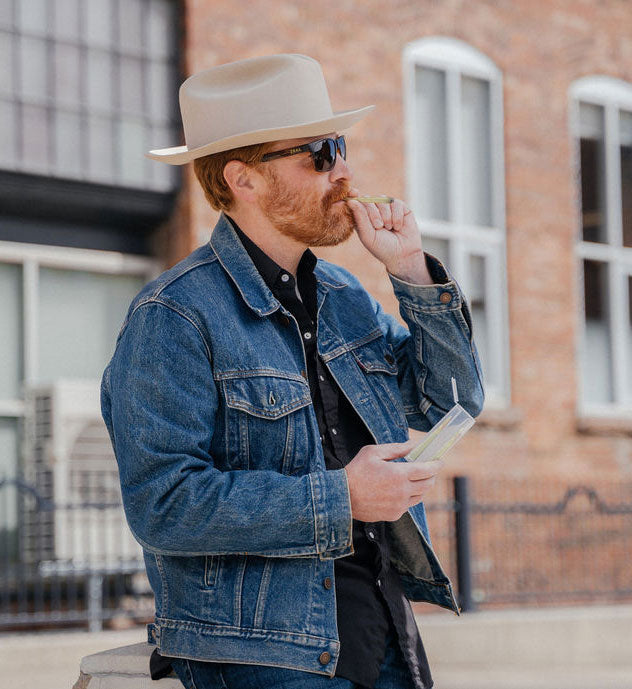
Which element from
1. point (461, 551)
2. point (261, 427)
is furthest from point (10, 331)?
point (261, 427)

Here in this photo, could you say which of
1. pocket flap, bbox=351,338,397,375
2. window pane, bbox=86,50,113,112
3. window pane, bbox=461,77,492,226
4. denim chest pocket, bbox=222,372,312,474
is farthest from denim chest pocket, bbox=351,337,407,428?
window pane, bbox=461,77,492,226

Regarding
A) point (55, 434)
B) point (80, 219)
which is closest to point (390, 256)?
point (55, 434)

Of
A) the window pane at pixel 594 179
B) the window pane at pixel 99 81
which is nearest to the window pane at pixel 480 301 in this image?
the window pane at pixel 594 179

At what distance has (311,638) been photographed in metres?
2.32

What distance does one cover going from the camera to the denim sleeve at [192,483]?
7.40ft

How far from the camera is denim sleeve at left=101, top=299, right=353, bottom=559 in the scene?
226 centimetres

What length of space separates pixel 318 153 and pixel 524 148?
909cm

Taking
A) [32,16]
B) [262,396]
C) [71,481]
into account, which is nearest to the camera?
[262,396]

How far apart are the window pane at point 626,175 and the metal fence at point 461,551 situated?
9.13 feet

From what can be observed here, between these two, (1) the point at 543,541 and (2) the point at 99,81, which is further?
(1) the point at 543,541

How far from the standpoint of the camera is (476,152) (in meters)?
11.4

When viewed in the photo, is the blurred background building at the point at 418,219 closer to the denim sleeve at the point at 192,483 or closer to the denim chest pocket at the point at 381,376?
the denim chest pocket at the point at 381,376

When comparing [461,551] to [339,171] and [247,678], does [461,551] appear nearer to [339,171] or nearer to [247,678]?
[339,171]

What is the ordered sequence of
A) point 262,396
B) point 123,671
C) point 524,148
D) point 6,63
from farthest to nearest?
point 524,148, point 6,63, point 123,671, point 262,396
